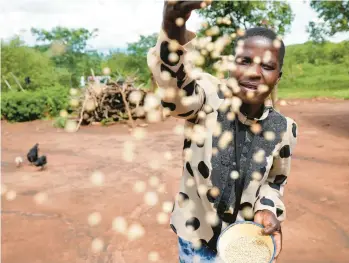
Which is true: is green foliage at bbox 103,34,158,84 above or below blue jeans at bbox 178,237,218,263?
below

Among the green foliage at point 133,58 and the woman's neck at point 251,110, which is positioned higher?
the woman's neck at point 251,110

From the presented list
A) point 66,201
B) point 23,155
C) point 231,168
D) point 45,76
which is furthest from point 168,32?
point 45,76

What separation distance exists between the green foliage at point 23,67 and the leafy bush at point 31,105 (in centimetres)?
567

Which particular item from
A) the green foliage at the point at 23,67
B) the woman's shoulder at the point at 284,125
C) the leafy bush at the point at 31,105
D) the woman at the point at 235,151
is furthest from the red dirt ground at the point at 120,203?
the green foliage at the point at 23,67

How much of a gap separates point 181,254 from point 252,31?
109 centimetres

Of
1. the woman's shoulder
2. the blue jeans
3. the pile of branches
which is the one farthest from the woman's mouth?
the pile of branches

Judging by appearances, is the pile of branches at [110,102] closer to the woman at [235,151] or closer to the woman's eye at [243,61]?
the woman at [235,151]

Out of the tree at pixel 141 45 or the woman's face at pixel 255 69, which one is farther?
the tree at pixel 141 45

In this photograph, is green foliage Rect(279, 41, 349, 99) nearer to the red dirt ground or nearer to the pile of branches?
the pile of branches

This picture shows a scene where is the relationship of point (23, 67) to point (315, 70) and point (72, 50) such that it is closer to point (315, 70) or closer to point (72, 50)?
point (72, 50)

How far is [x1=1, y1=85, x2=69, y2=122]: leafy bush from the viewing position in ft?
51.5

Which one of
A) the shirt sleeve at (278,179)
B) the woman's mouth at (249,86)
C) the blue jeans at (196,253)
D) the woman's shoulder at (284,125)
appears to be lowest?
the blue jeans at (196,253)

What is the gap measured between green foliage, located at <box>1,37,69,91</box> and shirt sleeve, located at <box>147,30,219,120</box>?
22.0 metres

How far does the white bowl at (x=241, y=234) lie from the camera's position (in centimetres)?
159
